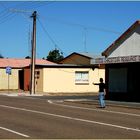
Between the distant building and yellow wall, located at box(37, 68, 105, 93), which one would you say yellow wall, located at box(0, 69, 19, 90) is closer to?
yellow wall, located at box(37, 68, 105, 93)

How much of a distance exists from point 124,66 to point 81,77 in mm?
17256

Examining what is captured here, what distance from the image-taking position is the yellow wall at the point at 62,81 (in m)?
51.1

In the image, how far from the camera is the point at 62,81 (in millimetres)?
52219

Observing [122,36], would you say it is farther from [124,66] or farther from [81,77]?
[81,77]

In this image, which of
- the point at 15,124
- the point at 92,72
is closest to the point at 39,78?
the point at 92,72

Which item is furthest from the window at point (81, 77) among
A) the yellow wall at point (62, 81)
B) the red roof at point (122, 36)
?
the red roof at point (122, 36)

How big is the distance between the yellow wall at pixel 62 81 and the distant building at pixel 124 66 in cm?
1381

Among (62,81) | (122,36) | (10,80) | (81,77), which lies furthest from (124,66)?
(10,80)

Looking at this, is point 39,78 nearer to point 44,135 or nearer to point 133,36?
point 133,36

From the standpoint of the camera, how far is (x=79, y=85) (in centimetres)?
5344

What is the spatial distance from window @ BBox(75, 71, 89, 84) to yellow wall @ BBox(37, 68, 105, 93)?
0.35 meters

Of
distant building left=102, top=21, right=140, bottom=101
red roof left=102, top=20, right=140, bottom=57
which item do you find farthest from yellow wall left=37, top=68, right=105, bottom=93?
red roof left=102, top=20, right=140, bottom=57

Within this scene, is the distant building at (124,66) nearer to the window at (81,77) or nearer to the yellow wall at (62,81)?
the yellow wall at (62,81)

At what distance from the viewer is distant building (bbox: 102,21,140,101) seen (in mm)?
34188
